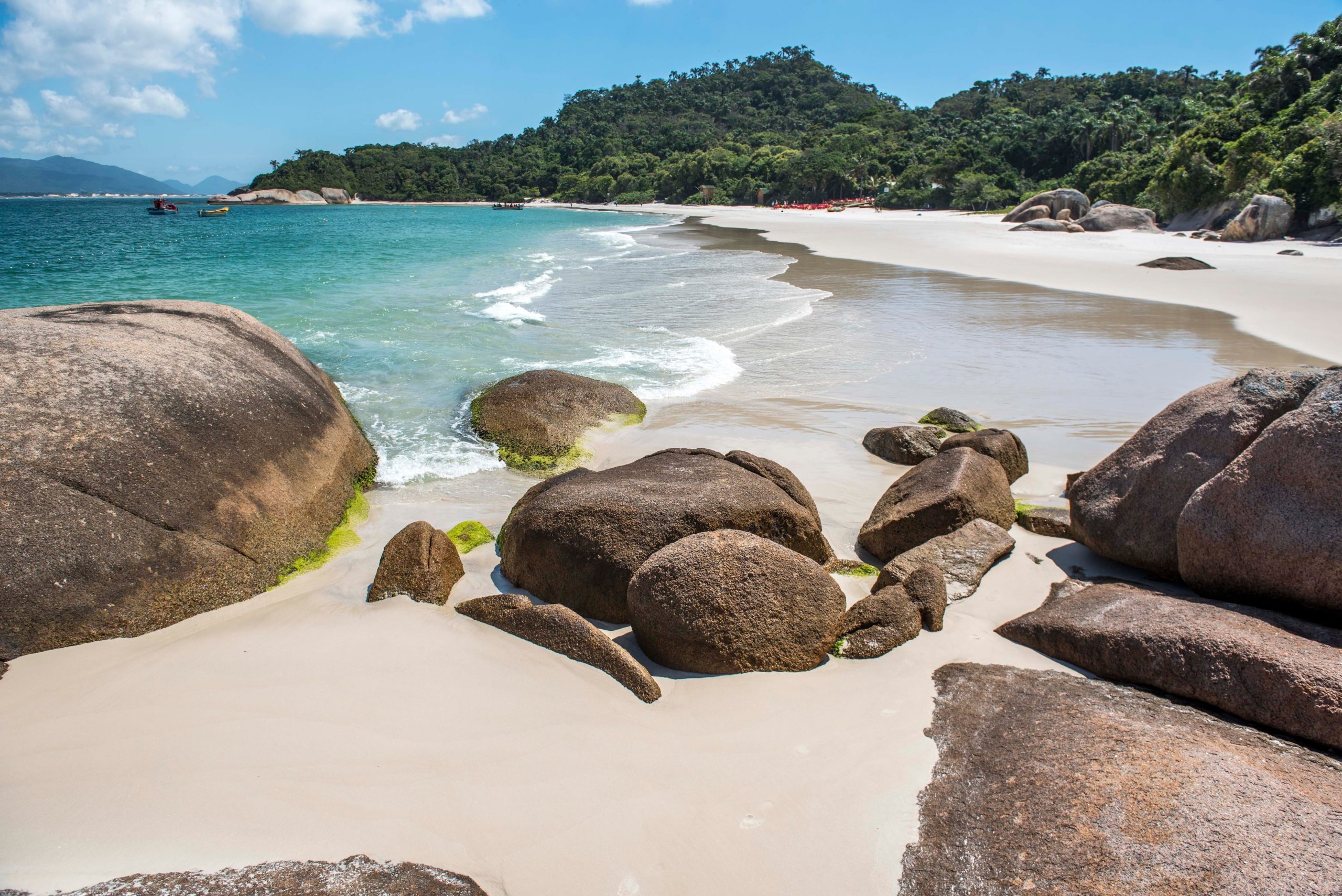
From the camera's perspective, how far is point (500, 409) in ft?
28.7

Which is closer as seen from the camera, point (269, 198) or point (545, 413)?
point (545, 413)

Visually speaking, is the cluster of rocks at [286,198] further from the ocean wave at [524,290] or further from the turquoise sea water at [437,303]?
the ocean wave at [524,290]

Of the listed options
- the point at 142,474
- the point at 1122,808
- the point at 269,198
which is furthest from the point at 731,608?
the point at 269,198

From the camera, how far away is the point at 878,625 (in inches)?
162

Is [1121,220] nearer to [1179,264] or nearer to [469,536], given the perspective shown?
[1179,264]

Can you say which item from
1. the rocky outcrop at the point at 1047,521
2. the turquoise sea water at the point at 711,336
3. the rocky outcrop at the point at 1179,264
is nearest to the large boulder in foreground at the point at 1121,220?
the rocky outcrop at the point at 1179,264

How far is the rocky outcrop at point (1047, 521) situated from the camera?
17.9 feet

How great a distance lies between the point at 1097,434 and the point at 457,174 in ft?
514

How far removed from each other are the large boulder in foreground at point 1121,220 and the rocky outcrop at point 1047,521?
36.0 metres

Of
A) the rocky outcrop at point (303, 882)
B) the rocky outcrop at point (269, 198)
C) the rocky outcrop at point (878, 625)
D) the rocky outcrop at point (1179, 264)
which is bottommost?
the rocky outcrop at point (303, 882)

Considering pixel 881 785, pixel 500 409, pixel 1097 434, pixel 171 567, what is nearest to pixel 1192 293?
pixel 1097 434

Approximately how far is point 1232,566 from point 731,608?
8.59 ft

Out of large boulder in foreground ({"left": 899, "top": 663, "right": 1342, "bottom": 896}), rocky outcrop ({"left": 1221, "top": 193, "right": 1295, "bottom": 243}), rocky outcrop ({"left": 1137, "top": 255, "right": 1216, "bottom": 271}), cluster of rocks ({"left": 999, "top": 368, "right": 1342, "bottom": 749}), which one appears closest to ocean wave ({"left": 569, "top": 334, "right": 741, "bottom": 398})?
cluster of rocks ({"left": 999, "top": 368, "right": 1342, "bottom": 749})

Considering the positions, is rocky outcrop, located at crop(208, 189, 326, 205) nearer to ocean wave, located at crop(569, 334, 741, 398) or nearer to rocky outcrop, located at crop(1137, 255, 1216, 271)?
ocean wave, located at crop(569, 334, 741, 398)
